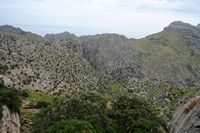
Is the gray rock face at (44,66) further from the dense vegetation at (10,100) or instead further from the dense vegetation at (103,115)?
the dense vegetation at (103,115)

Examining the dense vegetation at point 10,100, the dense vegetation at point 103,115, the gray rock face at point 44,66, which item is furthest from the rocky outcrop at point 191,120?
the gray rock face at point 44,66

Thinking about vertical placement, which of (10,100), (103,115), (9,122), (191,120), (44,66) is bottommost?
(9,122)

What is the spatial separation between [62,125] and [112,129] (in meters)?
8.10

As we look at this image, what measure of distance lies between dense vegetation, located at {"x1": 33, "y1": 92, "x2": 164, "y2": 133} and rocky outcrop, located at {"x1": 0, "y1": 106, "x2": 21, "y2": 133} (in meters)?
13.1

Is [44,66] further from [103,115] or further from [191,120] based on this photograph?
[191,120]

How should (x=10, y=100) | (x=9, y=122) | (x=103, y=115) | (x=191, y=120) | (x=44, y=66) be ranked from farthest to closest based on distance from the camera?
(x=44, y=66)
(x=10, y=100)
(x=9, y=122)
(x=103, y=115)
(x=191, y=120)

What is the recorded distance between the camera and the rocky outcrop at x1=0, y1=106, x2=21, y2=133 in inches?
2592

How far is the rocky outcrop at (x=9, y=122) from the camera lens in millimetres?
65825

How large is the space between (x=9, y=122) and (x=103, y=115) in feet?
86.4

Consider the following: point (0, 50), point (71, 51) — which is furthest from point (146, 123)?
point (71, 51)

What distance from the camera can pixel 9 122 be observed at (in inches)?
2758

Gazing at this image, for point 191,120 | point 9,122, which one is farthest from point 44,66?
point 191,120

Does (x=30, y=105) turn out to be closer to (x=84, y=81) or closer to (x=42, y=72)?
(x=42, y=72)

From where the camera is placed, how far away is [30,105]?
10631 cm
